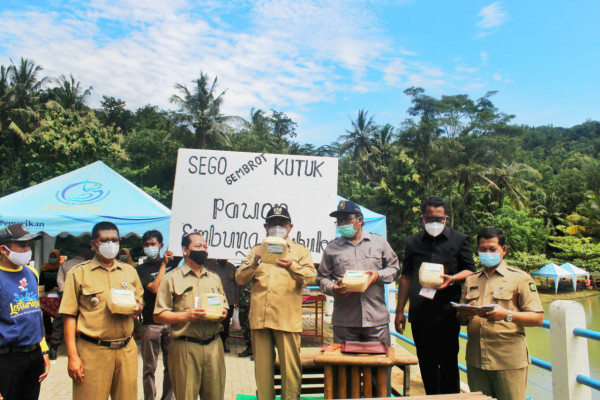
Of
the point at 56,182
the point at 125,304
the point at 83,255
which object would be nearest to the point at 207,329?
the point at 125,304

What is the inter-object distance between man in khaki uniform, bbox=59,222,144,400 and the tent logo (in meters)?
5.46

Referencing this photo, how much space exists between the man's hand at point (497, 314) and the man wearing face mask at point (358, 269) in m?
0.82

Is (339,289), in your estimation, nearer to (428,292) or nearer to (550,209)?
(428,292)

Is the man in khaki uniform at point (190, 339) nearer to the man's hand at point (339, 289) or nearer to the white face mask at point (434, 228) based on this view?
the man's hand at point (339, 289)

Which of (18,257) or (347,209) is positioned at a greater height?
(347,209)

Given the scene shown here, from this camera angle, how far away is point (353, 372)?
327cm

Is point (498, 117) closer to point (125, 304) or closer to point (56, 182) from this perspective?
point (56, 182)

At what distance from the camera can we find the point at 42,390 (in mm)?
5387

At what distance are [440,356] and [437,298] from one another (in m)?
0.43

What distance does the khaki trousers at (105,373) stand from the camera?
3119 mm

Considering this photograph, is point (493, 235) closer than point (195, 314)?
No

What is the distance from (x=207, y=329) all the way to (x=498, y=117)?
110 feet

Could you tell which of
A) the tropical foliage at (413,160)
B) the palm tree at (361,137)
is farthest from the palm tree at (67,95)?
the palm tree at (361,137)

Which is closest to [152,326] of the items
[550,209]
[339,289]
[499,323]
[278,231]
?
[278,231]
